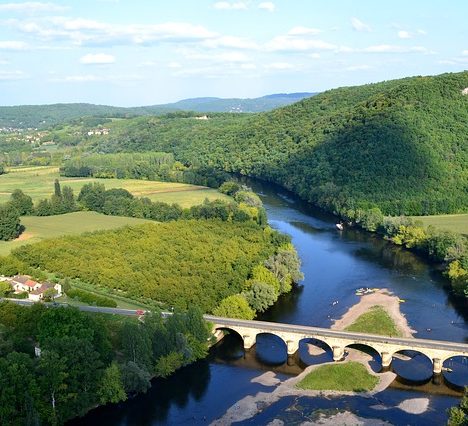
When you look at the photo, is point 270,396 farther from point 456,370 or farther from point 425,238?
point 425,238

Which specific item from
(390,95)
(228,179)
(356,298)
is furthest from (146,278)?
(390,95)

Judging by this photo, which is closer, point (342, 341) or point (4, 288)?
point (342, 341)

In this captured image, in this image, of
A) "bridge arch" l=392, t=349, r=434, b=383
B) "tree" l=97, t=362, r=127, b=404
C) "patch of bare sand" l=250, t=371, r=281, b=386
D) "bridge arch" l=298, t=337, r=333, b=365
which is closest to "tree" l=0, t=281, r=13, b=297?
"tree" l=97, t=362, r=127, b=404

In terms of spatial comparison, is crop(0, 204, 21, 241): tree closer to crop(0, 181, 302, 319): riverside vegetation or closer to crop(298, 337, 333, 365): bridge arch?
crop(0, 181, 302, 319): riverside vegetation

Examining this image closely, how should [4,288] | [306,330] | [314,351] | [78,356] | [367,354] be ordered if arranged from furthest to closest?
1. [4,288]
2. [314,351]
3. [306,330]
4. [367,354]
5. [78,356]

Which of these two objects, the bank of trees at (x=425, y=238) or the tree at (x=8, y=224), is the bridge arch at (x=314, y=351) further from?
the tree at (x=8, y=224)

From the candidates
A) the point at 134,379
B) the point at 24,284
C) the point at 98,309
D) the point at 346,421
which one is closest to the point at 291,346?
the point at 346,421
